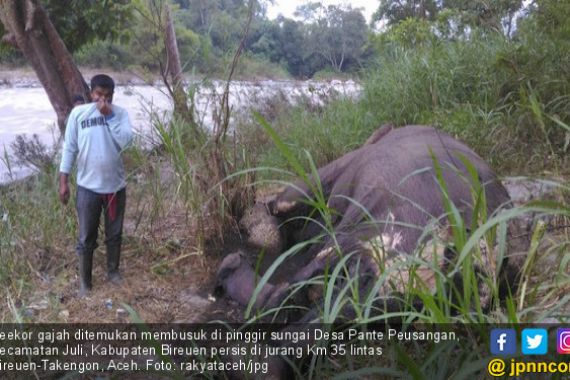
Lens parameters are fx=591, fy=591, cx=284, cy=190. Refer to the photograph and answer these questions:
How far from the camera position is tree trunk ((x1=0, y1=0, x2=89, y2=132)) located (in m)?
6.33

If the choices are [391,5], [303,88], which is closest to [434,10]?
[391,5]

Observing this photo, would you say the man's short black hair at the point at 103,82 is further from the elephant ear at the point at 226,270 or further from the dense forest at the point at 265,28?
the elephant ear at the point at 226,270

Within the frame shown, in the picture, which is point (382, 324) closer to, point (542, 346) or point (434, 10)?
point (542, 346)

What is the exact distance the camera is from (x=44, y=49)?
6473mm

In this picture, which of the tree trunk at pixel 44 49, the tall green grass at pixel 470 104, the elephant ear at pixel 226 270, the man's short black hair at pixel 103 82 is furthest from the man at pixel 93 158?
the tree trunk at pixel 44 49

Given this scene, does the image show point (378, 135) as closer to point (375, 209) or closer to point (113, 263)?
point (375, 209)

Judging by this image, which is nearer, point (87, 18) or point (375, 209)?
point (375, 209)

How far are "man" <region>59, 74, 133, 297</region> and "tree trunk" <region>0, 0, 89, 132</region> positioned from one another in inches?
119

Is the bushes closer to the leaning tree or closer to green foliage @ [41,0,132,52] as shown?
the leaning tree
